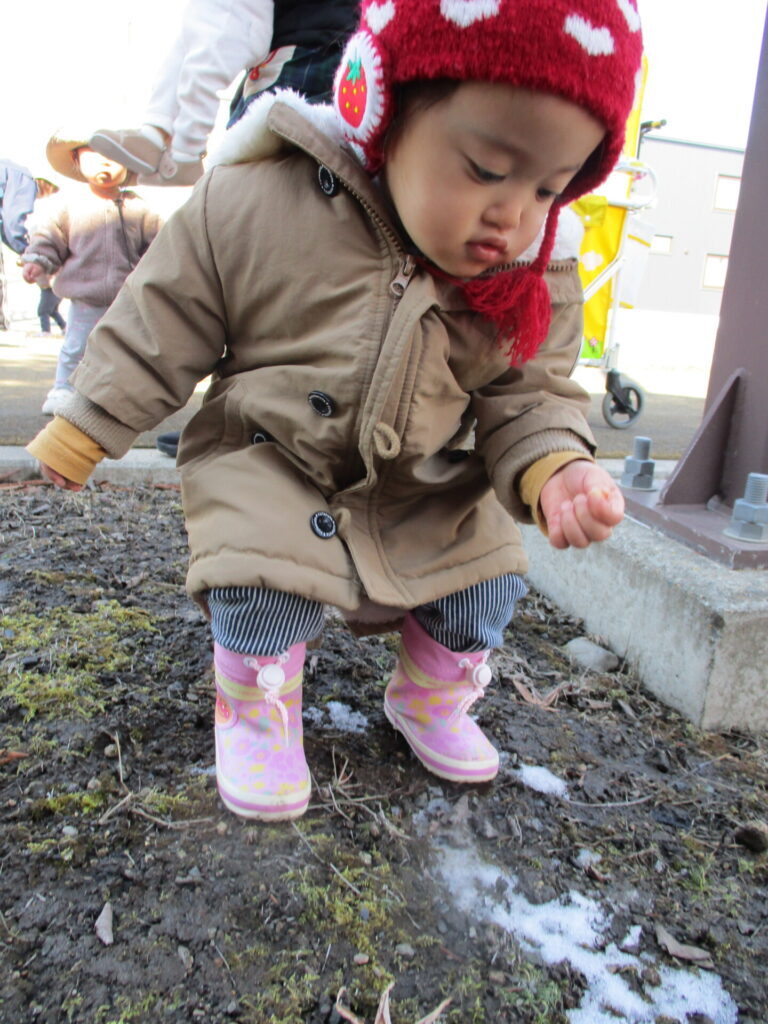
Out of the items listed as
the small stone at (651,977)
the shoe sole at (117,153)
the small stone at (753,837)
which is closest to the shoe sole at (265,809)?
the small stone at (651,977)

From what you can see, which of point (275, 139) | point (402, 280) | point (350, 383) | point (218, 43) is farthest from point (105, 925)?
point (218, 43)

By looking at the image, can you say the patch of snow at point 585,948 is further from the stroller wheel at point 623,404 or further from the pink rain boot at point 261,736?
the stroller wheel at point 623,404

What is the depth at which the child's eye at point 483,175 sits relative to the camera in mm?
980

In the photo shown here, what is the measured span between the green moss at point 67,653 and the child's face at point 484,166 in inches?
36.6

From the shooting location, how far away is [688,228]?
20875 mm

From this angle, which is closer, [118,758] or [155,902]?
[155,902]

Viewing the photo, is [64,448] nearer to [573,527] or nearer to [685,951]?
[573,527]

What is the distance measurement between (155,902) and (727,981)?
0.68 m

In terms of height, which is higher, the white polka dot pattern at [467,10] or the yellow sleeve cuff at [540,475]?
the white polka dot pattern at [467,10]

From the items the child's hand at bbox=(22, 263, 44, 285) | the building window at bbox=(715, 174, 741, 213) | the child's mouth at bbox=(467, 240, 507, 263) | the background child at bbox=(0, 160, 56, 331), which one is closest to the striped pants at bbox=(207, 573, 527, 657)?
the child's mouth at bbox=(467, 240, 507, 263)

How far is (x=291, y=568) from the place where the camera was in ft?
3.69

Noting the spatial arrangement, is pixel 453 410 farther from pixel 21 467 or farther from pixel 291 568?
pixel 21 467

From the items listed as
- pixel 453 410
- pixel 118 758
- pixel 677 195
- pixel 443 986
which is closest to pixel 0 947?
pixel 118 758

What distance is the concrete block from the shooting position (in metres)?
1.47
